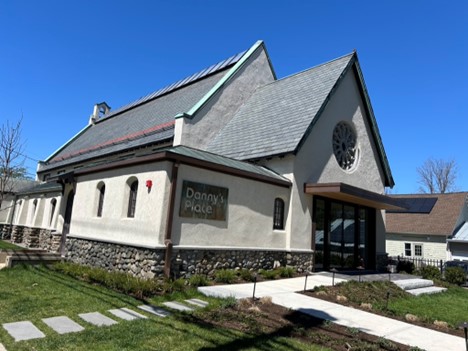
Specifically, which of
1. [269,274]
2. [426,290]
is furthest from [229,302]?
[426,290]

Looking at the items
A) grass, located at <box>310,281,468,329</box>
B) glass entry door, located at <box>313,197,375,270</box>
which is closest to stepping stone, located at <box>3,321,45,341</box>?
grass, located at <box>310,281,468,329</box>

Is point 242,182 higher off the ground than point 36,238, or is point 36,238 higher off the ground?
point 242,182

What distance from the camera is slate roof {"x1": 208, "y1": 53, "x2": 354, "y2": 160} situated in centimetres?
1484

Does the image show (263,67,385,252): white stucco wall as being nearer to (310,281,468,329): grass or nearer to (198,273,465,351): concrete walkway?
(310,281,468,329): grass

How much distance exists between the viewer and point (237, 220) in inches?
482

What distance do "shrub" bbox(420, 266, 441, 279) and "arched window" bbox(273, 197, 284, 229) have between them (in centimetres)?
904

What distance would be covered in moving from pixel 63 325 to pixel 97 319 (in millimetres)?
601

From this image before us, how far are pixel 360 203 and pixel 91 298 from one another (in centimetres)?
1412

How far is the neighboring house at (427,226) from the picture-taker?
A: 28.0 metres

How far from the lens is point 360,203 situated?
17859 millimetres

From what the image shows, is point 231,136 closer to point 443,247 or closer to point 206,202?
point 206,202

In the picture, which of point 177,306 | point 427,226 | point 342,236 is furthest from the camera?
point 427,226

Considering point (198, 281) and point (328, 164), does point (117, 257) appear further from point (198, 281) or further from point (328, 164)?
point (328, 164)

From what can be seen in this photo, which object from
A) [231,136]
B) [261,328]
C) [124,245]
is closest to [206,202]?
[124,245]
